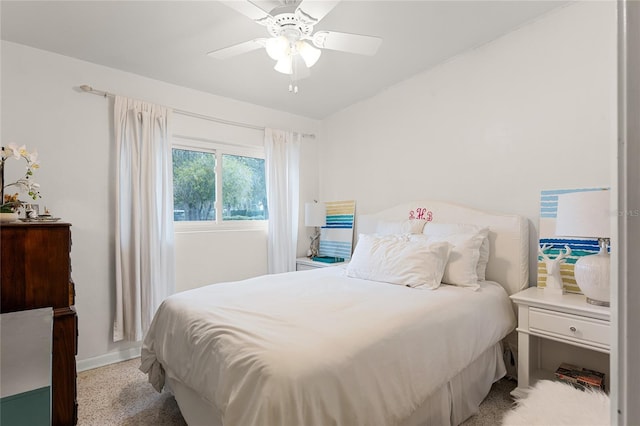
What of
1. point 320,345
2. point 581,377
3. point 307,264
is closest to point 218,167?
point 307,264

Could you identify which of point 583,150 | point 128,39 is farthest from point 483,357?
point 128,39

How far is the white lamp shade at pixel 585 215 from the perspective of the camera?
1.62m

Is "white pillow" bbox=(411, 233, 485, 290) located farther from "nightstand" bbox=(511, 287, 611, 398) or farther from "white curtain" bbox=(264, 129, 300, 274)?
"white curtain" bbox=(264, 129, 300, 274)

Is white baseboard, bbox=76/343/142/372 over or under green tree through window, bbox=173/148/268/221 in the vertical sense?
under

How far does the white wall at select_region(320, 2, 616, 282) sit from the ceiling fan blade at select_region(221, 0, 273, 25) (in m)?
1.76

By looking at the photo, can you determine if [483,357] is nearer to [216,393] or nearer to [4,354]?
[216,393]

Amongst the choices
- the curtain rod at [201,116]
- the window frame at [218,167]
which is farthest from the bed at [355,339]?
the curtain rod at [201,116]

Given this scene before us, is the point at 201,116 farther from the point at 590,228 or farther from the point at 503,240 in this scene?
the point at 590,228

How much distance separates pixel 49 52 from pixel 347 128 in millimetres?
2772

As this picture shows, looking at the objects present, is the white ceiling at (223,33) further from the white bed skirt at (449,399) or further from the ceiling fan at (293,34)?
the white bed skirt at (449,399)

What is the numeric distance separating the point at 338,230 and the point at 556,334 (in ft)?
7.65

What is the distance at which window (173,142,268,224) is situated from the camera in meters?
3.22

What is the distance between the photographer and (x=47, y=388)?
782 millimetres

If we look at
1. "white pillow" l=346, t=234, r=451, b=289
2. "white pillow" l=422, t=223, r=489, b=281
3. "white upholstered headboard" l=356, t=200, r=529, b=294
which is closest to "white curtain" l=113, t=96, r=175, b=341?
"white pillow" l=346, t=234, r=451, b=289
